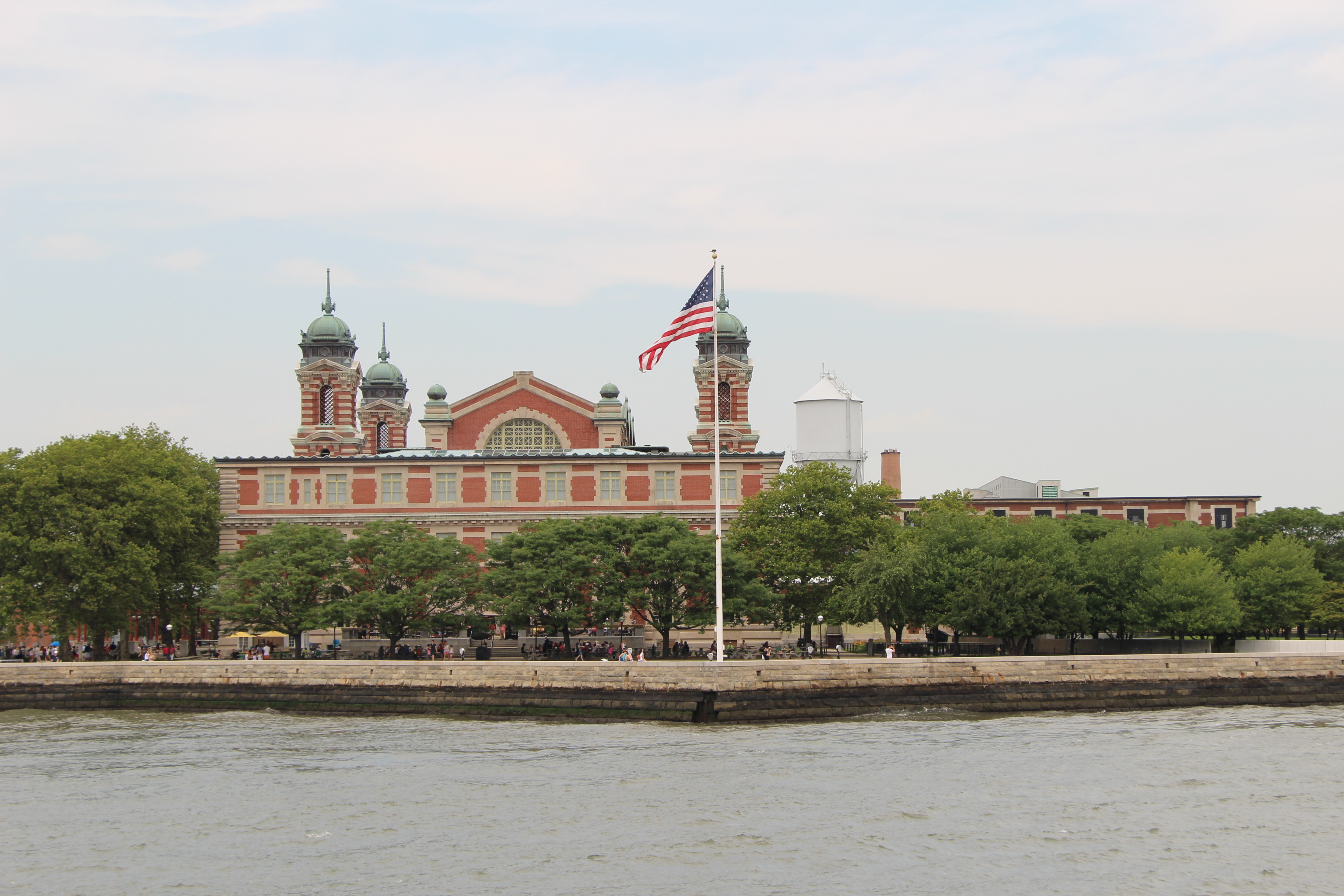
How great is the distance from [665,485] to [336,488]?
57.5 ft

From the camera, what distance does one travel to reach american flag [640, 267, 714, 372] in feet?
141

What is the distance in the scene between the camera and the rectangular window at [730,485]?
75812mm

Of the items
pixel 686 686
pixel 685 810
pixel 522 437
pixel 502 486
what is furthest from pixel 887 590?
pixel 522 437

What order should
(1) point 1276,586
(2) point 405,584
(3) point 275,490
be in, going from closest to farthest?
(1) point 1276,586
(2) point 405,584
(3) point 275,490

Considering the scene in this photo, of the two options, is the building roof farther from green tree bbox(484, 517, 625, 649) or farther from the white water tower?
the white water tower

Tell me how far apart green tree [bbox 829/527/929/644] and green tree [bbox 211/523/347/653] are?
877 inches

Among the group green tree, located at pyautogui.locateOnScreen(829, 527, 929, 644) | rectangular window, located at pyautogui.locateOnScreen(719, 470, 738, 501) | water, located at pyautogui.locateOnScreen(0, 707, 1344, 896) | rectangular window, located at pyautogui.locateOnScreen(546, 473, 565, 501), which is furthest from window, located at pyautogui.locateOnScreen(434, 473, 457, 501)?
water, located at pyautogui.locateOnScreen(0, 707, 1344, 896)

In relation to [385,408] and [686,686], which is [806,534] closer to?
[686,686]

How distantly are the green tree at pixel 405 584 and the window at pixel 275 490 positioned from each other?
39.4 ft

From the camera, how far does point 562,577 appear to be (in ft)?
199

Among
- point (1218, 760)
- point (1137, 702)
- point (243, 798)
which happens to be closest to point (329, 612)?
point (243, 798)

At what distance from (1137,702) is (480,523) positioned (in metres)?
37.7

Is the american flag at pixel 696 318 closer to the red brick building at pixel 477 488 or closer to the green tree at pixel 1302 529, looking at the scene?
the red brick building at pixel 477 488

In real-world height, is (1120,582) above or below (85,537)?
below
